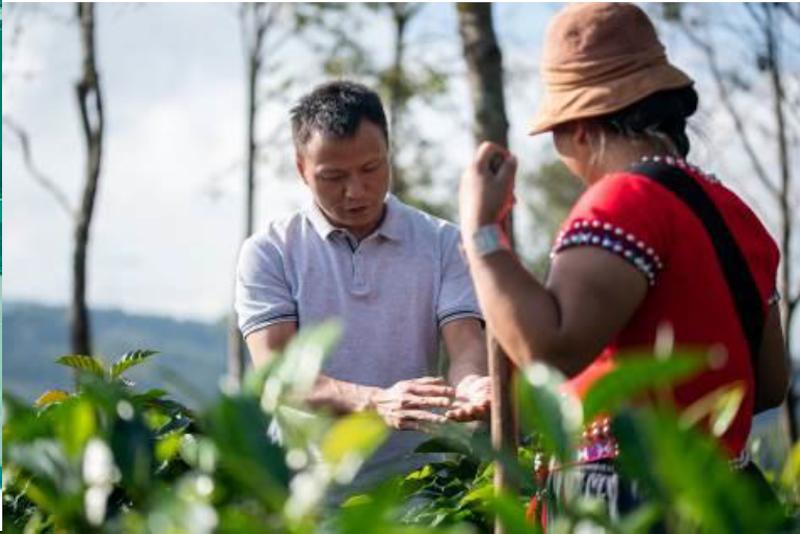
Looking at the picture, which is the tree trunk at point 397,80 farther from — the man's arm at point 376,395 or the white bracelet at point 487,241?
the white bracelet at point 487,241

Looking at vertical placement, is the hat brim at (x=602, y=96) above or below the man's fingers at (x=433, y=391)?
above

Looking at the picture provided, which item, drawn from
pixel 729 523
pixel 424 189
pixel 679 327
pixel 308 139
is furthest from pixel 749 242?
pixel 424 189

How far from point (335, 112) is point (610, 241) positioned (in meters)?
1.54

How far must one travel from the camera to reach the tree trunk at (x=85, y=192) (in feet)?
44.7

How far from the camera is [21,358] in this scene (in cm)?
14112

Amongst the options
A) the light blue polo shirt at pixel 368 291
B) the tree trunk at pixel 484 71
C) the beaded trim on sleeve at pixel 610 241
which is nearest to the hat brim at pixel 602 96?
the beaded trim on sleeve at pixel 610 241

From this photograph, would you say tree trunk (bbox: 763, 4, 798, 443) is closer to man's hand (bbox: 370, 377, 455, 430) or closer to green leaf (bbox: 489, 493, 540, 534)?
man's hand (bbox: 370, 377, 455, 430)

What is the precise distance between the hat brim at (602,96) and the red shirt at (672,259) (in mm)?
126

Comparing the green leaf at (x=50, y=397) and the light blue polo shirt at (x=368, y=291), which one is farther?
the light blue polo shirt at (x=368, y=291)

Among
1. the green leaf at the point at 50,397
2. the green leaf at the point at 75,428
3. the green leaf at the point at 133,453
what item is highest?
the green leaf at the point at 75,428

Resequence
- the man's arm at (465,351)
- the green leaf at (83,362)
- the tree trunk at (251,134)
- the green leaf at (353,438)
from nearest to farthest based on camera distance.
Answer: the green leaf at (353,438)
the green leaf at (83,362)
the man's arm at (465,351)
the tree trunk at (251,134)

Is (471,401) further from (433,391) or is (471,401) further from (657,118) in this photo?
(657,118)

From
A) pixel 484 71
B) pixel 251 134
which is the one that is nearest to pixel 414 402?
pixel 484 71

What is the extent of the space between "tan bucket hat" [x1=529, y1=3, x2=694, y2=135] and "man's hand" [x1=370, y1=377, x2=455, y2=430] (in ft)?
2.30
